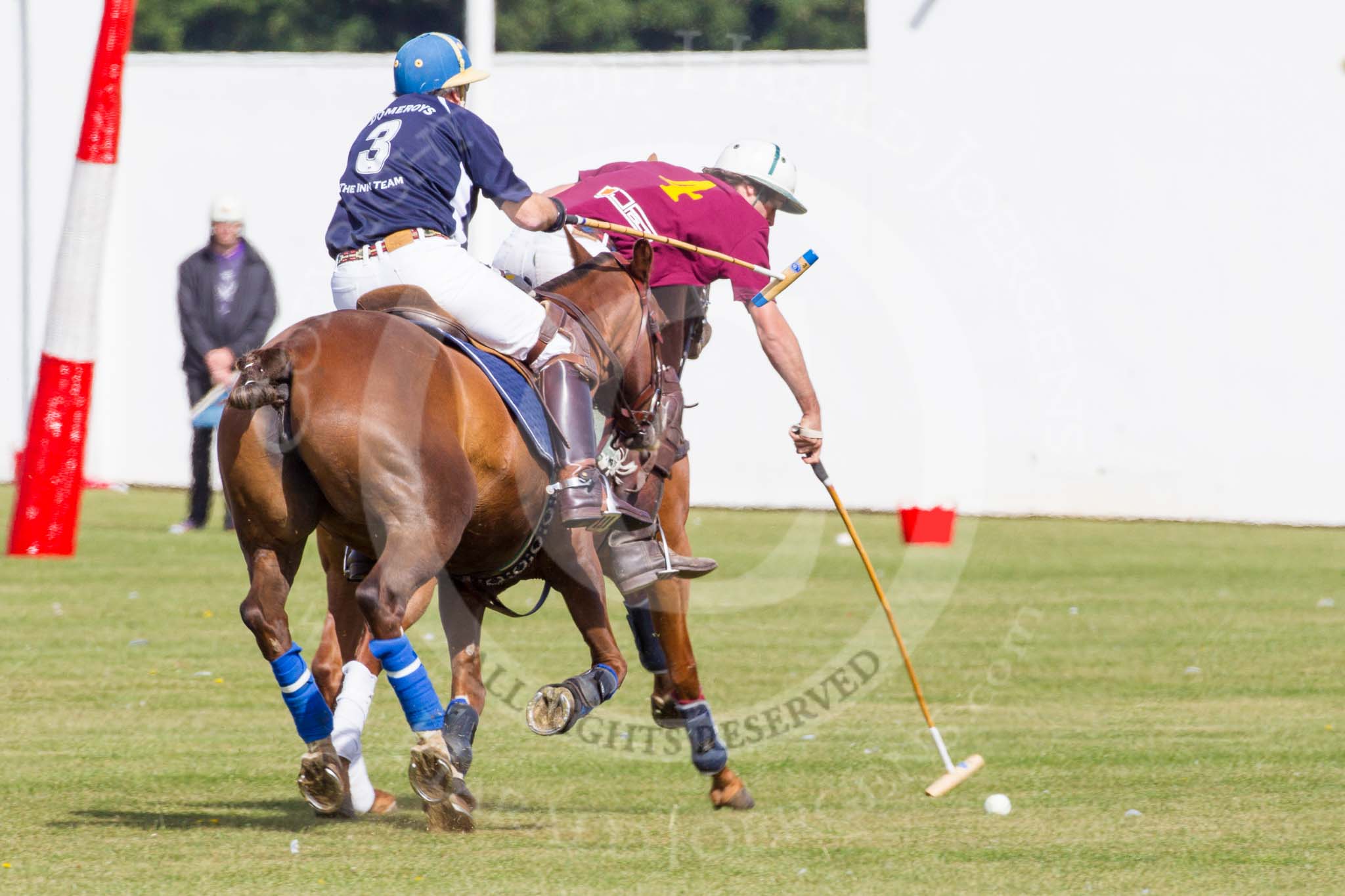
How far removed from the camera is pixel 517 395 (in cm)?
638

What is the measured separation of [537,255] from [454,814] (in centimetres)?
242

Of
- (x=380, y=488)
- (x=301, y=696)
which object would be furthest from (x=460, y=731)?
(x=380, y=488)

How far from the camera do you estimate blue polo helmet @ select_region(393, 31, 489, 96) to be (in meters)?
6.69

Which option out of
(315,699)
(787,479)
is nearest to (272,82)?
(787,479)

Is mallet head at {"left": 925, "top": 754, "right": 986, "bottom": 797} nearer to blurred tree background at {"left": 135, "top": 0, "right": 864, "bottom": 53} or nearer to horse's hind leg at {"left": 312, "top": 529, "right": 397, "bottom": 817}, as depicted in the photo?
horse's hind leg at {"left": 312, "top": 529, "right": 397, "bottom": 817}

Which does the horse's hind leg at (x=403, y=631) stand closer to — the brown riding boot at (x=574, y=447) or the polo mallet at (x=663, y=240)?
the brown riding boot at (x=574, y=447)

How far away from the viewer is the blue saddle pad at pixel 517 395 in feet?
20.7

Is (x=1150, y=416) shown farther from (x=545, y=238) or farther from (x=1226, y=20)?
(x=545, y=238)

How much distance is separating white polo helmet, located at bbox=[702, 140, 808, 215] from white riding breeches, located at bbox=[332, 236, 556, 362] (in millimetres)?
1985

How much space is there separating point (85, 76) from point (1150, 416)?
10.9 meters

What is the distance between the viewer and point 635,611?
7785mm

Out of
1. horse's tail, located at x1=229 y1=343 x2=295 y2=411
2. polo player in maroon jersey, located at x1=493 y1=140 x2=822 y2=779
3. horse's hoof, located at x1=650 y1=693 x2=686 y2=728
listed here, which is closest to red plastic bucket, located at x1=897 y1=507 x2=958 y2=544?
polo player in maroon jersey, located at x1=493 y1=140 x2=822 y2=779

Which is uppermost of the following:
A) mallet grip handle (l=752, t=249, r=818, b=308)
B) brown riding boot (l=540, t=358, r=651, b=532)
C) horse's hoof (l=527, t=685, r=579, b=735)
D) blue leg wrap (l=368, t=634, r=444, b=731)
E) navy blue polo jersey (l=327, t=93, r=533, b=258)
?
navy blue polo jersey (l=327, t=93, r=533, b=258)

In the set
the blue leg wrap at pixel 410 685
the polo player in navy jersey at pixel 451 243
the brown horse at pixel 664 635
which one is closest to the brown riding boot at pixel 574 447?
the polo player in navy jersey at pixel 451 243
